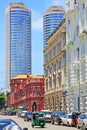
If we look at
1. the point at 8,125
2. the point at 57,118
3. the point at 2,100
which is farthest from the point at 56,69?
the point at 2,100

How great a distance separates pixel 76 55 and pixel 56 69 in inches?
787

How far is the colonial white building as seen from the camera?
62.4 meters

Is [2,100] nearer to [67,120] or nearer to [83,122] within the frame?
[67,120]

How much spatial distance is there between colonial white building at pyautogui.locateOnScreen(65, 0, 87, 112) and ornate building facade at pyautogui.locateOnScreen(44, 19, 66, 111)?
621 centimetres

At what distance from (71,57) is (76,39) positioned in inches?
149

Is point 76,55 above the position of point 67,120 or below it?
above

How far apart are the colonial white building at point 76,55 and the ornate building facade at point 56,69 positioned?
621cm

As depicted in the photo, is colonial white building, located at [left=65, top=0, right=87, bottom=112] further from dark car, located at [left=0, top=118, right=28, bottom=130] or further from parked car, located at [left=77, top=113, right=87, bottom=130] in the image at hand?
dark car, located at [left=0, top=118, right=28, bottom=130]

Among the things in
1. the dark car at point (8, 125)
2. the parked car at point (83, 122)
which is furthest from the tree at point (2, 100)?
the dark car at point (8, 125)

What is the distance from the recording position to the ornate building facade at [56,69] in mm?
79875

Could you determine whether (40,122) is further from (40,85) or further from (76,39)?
(40,85)

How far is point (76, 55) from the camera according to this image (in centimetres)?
6775

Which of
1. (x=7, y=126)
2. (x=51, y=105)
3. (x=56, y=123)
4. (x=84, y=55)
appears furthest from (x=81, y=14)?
(x=7, y=126)

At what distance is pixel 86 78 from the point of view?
6028 centimetres
